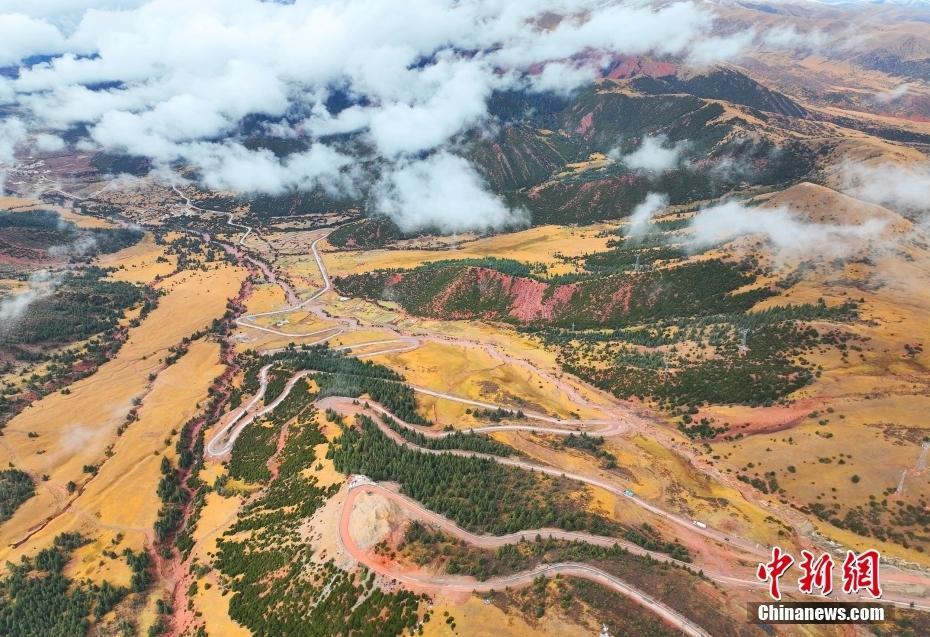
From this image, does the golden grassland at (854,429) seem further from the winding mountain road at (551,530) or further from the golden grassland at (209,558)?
the golden grassland at (209,558)

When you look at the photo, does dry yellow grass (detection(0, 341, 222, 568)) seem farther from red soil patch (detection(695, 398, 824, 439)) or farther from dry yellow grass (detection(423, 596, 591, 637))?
red soil patch (detection(695, 398, 824, 439))

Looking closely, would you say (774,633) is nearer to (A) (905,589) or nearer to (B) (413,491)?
(A) (905,589)

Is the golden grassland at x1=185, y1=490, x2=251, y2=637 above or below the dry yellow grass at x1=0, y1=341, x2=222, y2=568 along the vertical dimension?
below

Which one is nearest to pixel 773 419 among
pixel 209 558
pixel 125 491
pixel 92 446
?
pixel 209 558

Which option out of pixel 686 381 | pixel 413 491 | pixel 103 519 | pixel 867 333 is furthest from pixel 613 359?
pixel 103 519

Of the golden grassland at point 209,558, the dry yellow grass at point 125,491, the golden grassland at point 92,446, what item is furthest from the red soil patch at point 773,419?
the golden grassland at point 92,446

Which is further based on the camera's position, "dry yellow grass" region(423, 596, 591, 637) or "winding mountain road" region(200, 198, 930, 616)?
"winding mountain road" region(200, 198, 930, 616)

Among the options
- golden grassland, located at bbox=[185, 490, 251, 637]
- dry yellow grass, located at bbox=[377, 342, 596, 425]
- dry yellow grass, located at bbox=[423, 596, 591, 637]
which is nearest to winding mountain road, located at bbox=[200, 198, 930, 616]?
dry yellow grass, located at bbox=[423, 596, 591, 637]

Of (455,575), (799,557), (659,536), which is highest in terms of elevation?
(455,575)
